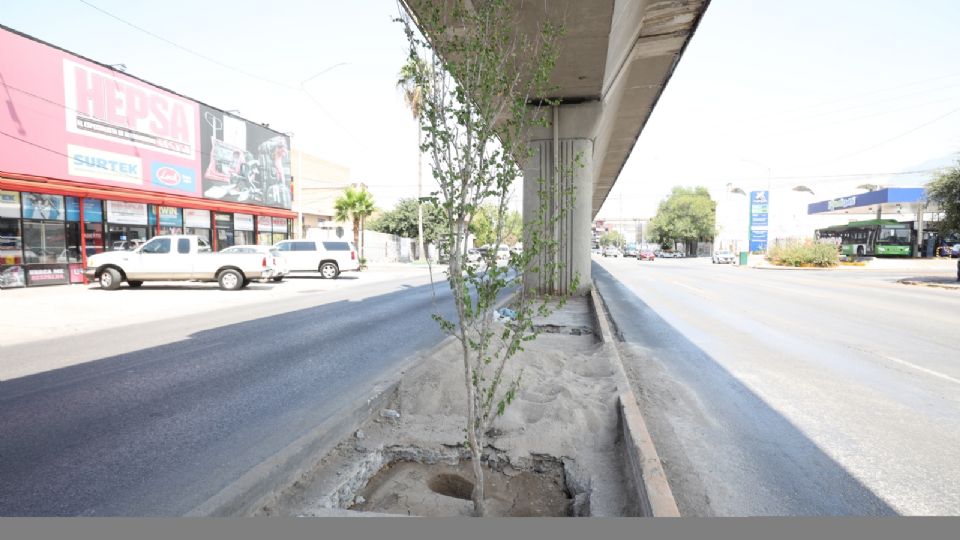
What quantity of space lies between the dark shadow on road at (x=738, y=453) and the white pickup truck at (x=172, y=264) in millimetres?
15598

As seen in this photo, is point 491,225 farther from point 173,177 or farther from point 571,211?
point 173,177

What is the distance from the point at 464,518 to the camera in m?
2.84

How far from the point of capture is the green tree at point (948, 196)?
2192 centimetres

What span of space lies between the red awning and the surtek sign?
205 centimetres

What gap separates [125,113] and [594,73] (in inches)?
784

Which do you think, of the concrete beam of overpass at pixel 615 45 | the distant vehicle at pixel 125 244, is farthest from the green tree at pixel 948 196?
the distant vehicle at pixel 125 244

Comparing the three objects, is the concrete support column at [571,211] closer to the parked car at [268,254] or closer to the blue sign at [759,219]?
the parked car at [268,254]

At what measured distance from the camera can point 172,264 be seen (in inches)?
671

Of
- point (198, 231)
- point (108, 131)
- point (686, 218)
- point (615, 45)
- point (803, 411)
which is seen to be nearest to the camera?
point (803, 411)

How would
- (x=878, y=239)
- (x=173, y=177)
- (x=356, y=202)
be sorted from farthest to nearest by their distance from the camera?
(x=878, y=239) → (x=356, y=202) → (x=173, y=177)

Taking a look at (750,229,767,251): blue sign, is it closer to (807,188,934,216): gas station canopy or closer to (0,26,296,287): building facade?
(807,188,934,216): gas station canopy

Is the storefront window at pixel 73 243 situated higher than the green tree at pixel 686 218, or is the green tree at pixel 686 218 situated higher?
the green tree at pixel 686 218

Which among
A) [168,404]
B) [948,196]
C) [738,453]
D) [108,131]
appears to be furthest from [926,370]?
[108,131]

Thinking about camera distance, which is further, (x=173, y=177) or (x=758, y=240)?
(x=758, y=240)
